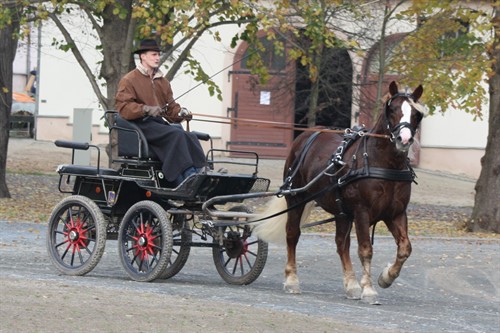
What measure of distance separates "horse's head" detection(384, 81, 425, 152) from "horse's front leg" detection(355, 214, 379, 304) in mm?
835

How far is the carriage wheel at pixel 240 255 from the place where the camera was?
1251 cm

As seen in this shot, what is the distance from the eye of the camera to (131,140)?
40.1ft

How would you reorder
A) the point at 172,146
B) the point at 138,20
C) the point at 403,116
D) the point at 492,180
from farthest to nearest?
the point at 492,180, the point at 138,20, the point at 172,146, the point at 403,116

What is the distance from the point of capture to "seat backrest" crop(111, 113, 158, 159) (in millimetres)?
12102

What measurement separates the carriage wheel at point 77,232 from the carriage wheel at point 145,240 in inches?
9.2

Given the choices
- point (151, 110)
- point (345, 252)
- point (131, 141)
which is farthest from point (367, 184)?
point (131, 141)

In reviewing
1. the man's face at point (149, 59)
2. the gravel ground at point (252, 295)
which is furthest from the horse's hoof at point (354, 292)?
the man's face at point (149, 59)

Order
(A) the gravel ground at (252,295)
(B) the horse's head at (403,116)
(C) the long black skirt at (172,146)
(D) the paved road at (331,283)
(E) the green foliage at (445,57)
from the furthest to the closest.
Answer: (E) the green foliage at (445,57) → (C) the long black skirt at (172,146) → (B) the horse's head at (403,116) → (D) the paved road at (331,283) → (A) the gravel ground at (252,295)

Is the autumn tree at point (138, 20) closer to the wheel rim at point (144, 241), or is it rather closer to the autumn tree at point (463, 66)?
the autumn tree at point (463, 66)

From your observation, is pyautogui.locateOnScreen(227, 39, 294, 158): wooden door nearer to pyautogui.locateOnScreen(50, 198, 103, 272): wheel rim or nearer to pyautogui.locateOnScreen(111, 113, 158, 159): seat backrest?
pyautogui.locateOnScreen(50, 198, 103, 272): wheel rim

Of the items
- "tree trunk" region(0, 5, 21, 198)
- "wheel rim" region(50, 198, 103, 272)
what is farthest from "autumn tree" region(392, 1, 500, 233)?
"wheel rim" region(50, 198, 103, 272)

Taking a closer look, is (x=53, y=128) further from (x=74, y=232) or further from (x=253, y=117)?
(x=74, y=232)

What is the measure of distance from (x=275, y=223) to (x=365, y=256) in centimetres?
127

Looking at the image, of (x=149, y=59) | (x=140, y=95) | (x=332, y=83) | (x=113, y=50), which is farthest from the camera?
(x=332, y=83)
